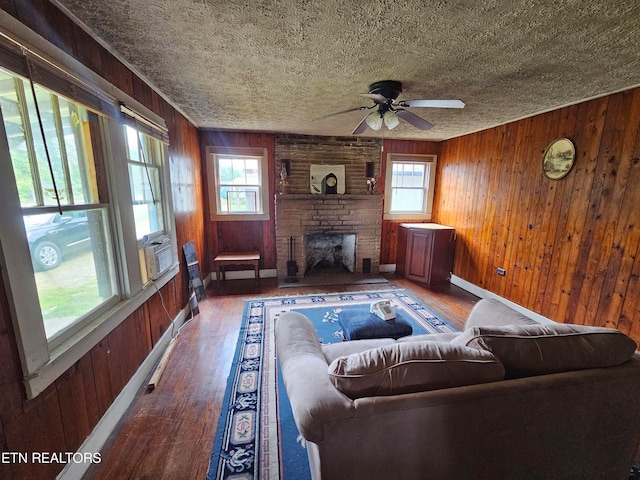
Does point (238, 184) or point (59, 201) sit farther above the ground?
point (238, 184)

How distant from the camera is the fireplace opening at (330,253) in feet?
15.6

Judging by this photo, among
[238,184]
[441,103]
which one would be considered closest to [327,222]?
[238,184]

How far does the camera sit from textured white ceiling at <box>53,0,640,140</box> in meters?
1.28

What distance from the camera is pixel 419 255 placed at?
425cm

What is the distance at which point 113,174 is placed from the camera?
1697 mm

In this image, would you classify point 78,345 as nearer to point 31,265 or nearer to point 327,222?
point 31,265

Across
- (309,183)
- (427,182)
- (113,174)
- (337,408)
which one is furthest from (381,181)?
(337,408)

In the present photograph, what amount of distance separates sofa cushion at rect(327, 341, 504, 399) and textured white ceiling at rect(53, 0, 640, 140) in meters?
1.59

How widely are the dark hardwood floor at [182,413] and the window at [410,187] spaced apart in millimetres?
2168

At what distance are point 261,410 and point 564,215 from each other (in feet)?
11.1

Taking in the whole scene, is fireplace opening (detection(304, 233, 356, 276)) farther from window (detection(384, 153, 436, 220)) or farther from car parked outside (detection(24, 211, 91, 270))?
car parked outside (detection(24, 211, 91, 270))

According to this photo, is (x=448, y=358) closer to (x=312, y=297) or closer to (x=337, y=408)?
(x=337, y=408)

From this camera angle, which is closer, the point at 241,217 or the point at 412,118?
the point at 412,118

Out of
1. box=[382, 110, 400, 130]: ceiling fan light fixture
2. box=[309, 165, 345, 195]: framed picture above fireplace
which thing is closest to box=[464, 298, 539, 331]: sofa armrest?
box=[382, 110, 400, 130]: ceiling fan light fixture
